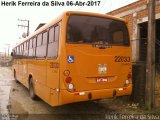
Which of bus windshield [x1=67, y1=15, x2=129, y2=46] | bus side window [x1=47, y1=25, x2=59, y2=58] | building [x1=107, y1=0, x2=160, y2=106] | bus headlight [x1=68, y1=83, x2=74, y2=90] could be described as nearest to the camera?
bus headlight [x1=68, y1=83, x2=74, y2=90]

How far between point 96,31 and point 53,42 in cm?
135

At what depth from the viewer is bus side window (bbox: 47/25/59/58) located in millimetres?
7385

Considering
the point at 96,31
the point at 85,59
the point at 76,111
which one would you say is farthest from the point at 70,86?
the point at 76,111

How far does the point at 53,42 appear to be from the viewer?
7707 millimetres

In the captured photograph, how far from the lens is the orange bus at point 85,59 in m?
6.93

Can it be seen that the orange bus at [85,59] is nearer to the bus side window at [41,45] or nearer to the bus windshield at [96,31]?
the bus windshield at [96,31]

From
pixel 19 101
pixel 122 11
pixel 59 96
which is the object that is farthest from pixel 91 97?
pixel 122 11

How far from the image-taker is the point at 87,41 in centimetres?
733

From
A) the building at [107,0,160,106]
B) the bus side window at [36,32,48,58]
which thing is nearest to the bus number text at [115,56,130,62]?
the bus side window at [36,32,48,58]

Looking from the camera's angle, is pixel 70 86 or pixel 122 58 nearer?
pixel 70 86

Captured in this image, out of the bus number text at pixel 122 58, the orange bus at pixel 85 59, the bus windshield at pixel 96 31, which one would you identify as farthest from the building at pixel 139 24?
the orange bus at pixel 85 59

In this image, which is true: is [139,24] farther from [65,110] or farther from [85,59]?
[85,59]

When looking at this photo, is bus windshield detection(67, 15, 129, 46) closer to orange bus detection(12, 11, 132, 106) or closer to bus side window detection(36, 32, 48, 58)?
orange bus detection(12, 11, 132, 106)

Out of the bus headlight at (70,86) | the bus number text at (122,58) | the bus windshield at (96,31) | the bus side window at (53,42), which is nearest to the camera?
the bus headlight at (70,86)
